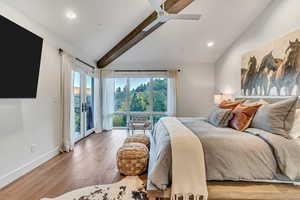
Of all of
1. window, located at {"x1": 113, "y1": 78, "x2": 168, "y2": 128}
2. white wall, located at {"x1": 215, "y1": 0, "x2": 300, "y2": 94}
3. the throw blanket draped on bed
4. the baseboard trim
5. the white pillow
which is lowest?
the baseboard trim

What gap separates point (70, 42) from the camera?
4.28 m

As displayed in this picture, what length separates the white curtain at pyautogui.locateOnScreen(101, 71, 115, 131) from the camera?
21.0ft

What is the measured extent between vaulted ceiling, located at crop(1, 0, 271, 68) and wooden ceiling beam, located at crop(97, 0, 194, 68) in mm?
121

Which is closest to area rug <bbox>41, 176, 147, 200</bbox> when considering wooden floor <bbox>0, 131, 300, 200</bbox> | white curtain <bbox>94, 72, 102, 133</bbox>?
wooden floor <bbox>0, 131, 300, 200</bbox>

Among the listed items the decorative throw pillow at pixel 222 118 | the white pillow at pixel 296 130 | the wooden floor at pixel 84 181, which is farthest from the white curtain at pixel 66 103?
the white pillow at pixel 296 130

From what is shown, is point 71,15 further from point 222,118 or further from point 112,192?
point 222,118

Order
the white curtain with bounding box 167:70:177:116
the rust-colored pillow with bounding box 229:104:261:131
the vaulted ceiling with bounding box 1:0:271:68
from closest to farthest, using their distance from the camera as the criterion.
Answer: the rust-colored pillow with bounding box 229:104:261:131 < the vaulted ceiling with bounding box 1:0:271:68 < the white curtain with bounding box 167:70:177:116

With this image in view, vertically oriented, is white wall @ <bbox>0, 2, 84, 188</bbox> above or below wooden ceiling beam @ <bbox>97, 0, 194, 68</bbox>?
below

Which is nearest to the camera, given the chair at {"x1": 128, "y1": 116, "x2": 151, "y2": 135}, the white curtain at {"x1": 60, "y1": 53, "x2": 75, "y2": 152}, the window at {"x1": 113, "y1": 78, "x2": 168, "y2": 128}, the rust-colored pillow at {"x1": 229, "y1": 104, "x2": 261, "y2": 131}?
the rust-colored pillow at {"x1": 229, "y1": 104, "x2": 261, "y2": 131}

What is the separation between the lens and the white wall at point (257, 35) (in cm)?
306

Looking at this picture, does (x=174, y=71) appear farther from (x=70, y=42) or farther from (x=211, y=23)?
(x=70, y=42)

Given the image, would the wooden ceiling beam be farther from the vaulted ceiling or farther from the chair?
the chair

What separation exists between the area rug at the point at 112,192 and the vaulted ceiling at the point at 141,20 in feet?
9.18

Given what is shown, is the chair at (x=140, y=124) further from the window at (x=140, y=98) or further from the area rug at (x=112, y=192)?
the area rug at (x=112, y=192)
